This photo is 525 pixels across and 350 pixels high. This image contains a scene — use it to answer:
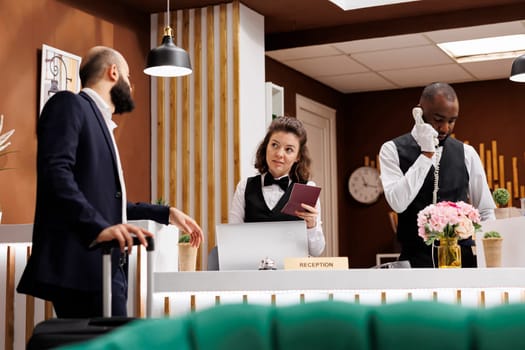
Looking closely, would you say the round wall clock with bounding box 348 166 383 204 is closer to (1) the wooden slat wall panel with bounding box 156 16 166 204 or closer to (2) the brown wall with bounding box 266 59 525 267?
(2) the brown wall with bounding box 266 59 525 267

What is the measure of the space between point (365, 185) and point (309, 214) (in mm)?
5386

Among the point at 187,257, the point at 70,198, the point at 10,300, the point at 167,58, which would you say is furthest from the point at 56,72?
the point at 70,198

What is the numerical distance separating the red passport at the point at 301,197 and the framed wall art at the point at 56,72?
2.17 meters

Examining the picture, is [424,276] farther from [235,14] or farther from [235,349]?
[235,14]

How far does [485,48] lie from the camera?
7.41m

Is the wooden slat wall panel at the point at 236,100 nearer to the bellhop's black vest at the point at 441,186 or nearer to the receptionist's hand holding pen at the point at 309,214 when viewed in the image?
the bellhop's black vest at the point at 441,186

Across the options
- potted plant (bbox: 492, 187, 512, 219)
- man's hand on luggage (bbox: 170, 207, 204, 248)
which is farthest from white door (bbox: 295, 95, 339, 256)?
Result: man's hand on luggage (bbox: 170, 207, 204, 248)

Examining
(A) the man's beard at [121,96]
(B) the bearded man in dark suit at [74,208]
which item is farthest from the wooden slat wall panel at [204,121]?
(B) the bearded man in dark suit at [74,208]

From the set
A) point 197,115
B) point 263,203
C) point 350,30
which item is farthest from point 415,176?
point 350,30

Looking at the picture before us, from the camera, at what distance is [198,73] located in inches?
239

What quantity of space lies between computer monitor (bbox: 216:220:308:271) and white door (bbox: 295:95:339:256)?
16.9ft

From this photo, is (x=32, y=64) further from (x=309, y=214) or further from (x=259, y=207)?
(x=309, y=214)

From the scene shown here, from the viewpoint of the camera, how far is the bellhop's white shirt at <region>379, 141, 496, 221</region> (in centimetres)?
375

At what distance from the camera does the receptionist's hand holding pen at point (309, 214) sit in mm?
3499
